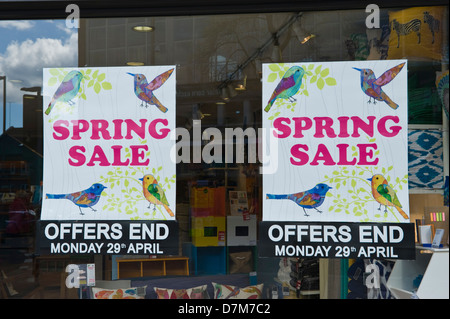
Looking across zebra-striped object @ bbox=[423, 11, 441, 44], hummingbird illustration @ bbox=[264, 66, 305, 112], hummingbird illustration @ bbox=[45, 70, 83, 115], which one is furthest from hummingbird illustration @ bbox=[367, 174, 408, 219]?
hummingbird illustration @ bbox=[45, 70, 83, 115]

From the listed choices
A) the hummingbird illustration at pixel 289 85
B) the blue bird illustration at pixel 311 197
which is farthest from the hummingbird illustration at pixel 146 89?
the blue bird illustration at pixel 311 197

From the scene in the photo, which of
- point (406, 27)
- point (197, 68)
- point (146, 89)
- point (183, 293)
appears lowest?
point (183, 293)

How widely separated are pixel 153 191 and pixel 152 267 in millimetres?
711

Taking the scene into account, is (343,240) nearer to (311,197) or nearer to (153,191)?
(311,197)

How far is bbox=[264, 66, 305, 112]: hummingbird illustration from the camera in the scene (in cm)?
443

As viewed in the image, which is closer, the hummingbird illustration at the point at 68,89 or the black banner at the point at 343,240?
the black banner at the point at 343,240

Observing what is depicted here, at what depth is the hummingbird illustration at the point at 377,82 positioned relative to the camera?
14.3ft

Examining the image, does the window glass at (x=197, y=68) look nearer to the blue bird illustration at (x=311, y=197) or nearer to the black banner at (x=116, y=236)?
the black banner at (x=116, y=236)

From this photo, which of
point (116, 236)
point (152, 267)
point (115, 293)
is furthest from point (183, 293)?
point (116, 236)

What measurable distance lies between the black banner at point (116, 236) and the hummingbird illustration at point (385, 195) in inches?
57.5

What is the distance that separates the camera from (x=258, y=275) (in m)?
4.73

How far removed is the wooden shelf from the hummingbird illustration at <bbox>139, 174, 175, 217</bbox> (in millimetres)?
466

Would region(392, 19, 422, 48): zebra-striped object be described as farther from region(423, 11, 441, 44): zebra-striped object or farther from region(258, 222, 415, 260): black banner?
region(258, 222, 415, 260): black banner

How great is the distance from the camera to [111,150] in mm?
4465
